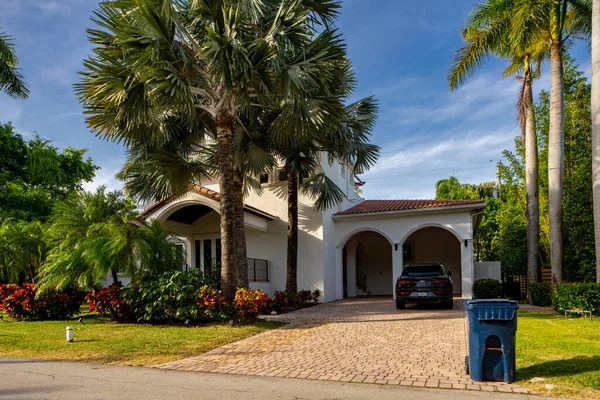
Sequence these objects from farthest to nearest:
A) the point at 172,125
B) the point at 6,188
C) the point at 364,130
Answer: the point at 6,188, the point at 364,130, the point at 172,125

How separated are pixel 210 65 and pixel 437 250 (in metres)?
17.9

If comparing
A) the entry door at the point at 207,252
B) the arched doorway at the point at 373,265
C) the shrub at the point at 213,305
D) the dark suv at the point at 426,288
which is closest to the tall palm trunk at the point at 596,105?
the dark suv at the point at 426,288

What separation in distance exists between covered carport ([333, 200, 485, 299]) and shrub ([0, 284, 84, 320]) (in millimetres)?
10668

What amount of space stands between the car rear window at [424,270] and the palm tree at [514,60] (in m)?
4.59

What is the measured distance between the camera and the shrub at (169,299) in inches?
456

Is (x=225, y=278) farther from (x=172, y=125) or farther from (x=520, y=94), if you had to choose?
(x=520, y=94)

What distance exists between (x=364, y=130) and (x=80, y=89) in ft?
30.6

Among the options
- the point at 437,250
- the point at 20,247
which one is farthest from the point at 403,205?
the point at 20,247

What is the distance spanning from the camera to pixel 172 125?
14156 mm

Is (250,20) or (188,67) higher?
(250,20)

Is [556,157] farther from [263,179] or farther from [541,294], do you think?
[263,179]

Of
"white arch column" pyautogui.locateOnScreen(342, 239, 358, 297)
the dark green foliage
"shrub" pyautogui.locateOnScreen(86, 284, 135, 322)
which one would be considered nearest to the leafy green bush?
"white arch column" pyautogui.locateOnScreen(342, 239, 358, 297)

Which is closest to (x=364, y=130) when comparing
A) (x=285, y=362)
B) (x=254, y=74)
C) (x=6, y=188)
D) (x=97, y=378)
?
(x=254, y=74)

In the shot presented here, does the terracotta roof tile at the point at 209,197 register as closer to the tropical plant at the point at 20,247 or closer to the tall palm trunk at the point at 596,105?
the tropical plant at the point at 20,247
